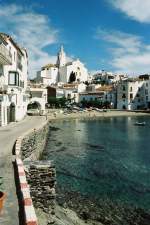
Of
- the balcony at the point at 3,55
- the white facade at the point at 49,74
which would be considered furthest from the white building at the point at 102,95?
the balcony at the point at 3,55

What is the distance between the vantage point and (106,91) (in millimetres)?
149375

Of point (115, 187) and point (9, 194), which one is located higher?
point (9, 194)

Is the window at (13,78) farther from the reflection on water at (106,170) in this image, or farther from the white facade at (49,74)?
the white facade at (49,74)

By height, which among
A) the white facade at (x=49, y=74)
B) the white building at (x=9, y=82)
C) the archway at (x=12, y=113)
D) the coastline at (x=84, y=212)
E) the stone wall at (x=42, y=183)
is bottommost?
the coastline at (x=84, y=212)

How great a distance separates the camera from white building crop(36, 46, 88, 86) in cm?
18962

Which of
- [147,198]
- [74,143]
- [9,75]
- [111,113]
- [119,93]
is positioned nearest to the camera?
[147,198]

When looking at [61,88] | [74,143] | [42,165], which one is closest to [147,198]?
[42,165]

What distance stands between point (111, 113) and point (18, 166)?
352ft

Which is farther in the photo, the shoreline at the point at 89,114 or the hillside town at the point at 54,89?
the shoreline at the point at 89,114

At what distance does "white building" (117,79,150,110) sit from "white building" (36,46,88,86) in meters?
49.6

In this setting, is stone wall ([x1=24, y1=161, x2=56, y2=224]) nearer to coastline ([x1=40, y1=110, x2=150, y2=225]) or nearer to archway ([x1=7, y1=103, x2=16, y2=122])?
coastline ([x1=40, y1=110, x2=150, y2=225])

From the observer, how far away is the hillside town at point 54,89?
1770 inches

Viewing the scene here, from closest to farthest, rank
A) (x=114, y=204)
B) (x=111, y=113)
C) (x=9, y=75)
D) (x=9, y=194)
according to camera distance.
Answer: (x=9, y=194)
(x=114, y=204)
(x=9, y=75)
(x=111, y=113)

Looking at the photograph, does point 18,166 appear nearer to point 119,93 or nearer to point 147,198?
point 147,198
